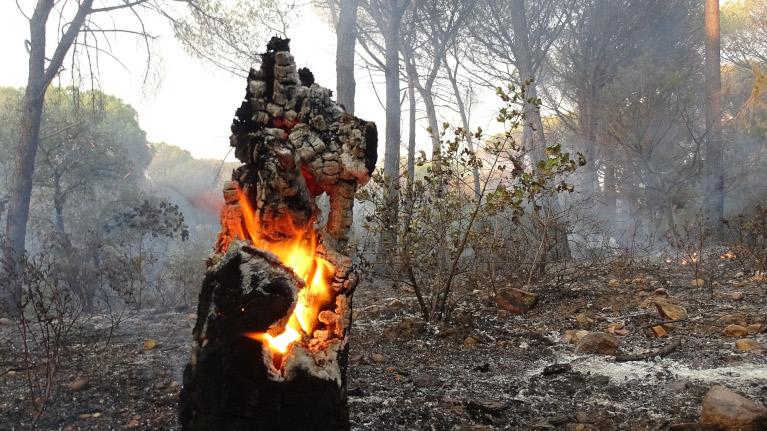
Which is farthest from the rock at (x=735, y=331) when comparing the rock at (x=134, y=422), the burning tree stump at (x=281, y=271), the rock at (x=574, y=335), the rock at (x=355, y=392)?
the rock at (x=134, y=422)

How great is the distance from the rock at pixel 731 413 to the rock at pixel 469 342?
2.40 m

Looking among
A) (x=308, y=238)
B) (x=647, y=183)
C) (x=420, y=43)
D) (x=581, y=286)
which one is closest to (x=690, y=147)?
(x=647, y=183)

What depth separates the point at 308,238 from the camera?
2732mm

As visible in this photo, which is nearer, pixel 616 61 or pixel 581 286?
pixel 581 286

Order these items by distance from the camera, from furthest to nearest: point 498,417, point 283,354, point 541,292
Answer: point 541,292 < point 498,417 < point 283,354

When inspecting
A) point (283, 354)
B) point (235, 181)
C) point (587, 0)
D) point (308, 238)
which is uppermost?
point (587, 0)

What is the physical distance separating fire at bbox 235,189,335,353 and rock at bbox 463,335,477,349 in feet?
9.47

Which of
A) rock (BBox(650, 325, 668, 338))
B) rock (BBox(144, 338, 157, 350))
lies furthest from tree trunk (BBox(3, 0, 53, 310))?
rock (BBox(650, 325, 668, 338))

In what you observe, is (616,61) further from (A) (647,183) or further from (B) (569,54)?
(A) (647,183)

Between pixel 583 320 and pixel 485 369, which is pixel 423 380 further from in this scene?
pixel 583 320

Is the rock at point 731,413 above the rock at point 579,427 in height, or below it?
above

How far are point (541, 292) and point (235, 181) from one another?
5.31 meters

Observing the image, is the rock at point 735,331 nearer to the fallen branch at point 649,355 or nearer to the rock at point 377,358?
the fallen branch at point 649,355

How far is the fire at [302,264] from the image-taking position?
8.63 feet
